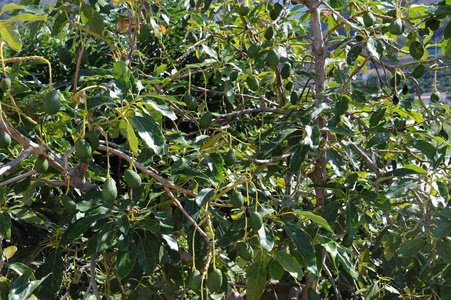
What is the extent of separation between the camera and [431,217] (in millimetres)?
2037

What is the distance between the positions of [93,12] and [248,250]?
888 millimetres

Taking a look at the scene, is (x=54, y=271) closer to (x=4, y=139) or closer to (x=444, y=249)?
(x=4, y=139)

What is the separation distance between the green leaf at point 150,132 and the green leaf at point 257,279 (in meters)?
0.47

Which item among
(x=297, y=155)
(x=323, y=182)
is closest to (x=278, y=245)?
(x=323, y=182)

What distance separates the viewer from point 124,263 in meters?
1.56

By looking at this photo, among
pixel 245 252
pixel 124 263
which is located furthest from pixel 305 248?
pixel 124 263

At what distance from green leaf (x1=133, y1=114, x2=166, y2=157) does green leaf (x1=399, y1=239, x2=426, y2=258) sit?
100 centimetres

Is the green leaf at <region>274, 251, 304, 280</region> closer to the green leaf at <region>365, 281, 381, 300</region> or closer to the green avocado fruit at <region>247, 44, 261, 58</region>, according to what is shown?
the green leaf at <region>365, 281, 381, 300</region>

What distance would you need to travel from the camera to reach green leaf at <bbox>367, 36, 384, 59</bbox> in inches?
70.8

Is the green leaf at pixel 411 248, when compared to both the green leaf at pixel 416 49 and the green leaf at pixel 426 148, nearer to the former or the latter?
the green leaf at pixel 426 148

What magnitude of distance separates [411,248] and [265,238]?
0.70 meters

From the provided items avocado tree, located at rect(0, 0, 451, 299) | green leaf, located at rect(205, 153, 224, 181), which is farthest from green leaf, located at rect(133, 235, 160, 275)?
green leaf, located at rect(205, 153, 224, 181)

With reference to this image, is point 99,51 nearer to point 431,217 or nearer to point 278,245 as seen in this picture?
point 278,245

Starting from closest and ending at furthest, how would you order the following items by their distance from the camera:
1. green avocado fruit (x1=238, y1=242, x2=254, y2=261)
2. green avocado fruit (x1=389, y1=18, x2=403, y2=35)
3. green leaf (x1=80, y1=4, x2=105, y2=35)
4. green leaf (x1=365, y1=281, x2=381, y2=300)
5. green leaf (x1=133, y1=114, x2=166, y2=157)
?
green leaf (x1=133, y1=114, x2=166, y2=157), green avocado fruit (x1=238, y1=242, x2=254, y2=261), green leaf (x1=80, y1=4, x2=105, y2=35), green avocado fruit (x1=389, y1=18, x2=403, y2=35), green leaf (x1=365, y1=281, x2=381, y2=300)
